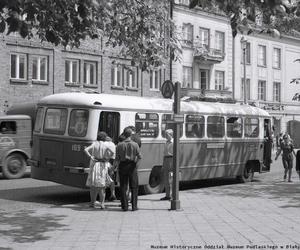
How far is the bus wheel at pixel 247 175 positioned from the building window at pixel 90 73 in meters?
20.0

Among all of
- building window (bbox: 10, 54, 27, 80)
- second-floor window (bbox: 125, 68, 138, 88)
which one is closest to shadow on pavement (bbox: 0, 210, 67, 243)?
building window (bbox: 10, 54, 27, 80)

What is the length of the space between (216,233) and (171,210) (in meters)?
2.88

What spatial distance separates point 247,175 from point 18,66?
62.2 feet

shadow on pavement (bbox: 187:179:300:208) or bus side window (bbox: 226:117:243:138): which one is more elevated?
bus side window (bbox: 226:117:243:138)

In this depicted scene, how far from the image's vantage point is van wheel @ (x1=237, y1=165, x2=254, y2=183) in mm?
19266

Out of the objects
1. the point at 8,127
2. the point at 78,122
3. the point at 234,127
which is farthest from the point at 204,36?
the point at 78,122

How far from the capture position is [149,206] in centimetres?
1255

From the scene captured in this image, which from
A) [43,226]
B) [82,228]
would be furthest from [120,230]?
[43,226]

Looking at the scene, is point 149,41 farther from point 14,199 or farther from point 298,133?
point 298,133

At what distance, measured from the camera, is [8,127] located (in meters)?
20.0

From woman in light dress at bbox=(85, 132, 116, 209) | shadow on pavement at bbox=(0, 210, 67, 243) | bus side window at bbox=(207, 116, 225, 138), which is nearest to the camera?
shadow on pavement at bbox=(0, 210, 67, 243)

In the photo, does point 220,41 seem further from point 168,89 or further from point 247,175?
point 168,89

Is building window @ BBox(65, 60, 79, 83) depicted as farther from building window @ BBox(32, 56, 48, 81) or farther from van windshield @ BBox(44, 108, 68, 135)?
van windshield @ BBox(44, 108, 68, 135)

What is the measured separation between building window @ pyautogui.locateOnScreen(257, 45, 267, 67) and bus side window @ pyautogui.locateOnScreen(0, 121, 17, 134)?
35.2m
